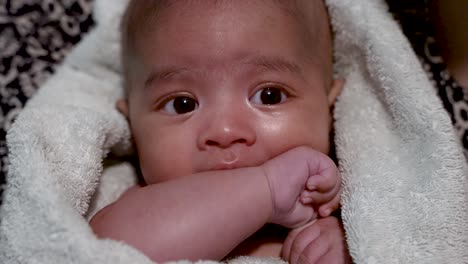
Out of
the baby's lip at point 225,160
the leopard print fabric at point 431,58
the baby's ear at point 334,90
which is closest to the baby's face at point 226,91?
the baby's lip at point 225,160

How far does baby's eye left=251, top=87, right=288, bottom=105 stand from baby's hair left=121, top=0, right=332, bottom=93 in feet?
0.43

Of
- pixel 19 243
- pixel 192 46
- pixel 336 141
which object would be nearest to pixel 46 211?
pixel 19 243

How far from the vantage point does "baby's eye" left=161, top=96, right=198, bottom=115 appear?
1.26 m

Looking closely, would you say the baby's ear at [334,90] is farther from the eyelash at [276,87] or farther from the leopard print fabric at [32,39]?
the leopard print fabric at [32,39]

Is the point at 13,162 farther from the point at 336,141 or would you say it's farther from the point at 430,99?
the point at 430,99

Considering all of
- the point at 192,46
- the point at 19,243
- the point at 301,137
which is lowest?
the point at 19,243

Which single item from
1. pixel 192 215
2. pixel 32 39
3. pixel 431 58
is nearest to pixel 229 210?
pixel 192 215

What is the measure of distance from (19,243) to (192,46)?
496 mm

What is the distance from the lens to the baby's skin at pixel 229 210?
1.04 metres

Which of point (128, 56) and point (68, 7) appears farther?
point (68, 7)

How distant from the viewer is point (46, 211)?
105cm

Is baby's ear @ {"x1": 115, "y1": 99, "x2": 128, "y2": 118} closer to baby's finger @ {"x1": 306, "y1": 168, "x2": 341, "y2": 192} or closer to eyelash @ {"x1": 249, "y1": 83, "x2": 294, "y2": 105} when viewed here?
eyelash @ {"x1": 249, "y1": 83, "x2": 294, "y2": 105}

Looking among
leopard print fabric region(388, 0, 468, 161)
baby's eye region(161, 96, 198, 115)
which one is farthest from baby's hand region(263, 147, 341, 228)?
leopard print fabric region(388, 0, 468, 161)

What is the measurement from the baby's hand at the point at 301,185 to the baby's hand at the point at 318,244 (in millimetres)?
19
